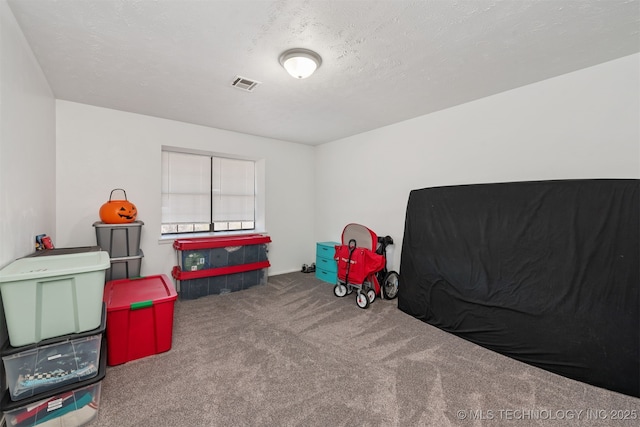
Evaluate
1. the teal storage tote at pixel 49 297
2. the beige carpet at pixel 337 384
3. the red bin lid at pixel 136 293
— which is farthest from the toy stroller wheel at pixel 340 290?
the teal storage tote at pixel 49 297

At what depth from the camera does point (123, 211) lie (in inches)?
119

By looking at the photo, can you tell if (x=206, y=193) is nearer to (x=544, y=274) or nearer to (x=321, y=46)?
(x=321, y=46)

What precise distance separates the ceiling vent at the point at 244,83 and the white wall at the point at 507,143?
87.9 inches

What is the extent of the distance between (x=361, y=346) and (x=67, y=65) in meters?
3.73

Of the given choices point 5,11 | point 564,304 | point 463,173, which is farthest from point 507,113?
point 5,11

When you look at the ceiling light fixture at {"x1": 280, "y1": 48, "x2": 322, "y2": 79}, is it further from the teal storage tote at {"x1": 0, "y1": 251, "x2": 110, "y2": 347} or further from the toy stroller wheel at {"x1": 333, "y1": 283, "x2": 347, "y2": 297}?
the toy stroller wheel at {"x1": 333, "y1": 283, "x2": 347, "y2": 297}

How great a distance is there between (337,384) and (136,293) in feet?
6.61

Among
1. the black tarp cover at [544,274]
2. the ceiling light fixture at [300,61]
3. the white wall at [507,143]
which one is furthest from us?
the white wall at [507,143]

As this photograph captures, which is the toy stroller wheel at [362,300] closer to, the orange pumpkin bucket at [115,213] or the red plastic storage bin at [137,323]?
the red plastic storage bin at [137,323]

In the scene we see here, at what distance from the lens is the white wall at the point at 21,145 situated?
1.63 meters

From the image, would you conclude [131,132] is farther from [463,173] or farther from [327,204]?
[463,173]

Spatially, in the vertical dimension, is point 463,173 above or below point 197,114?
below

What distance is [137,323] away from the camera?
227 cm

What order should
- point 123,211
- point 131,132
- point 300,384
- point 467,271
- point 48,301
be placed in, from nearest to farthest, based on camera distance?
point 48,301
point 300,384
point 467,271
point 123,211
point 131,132
